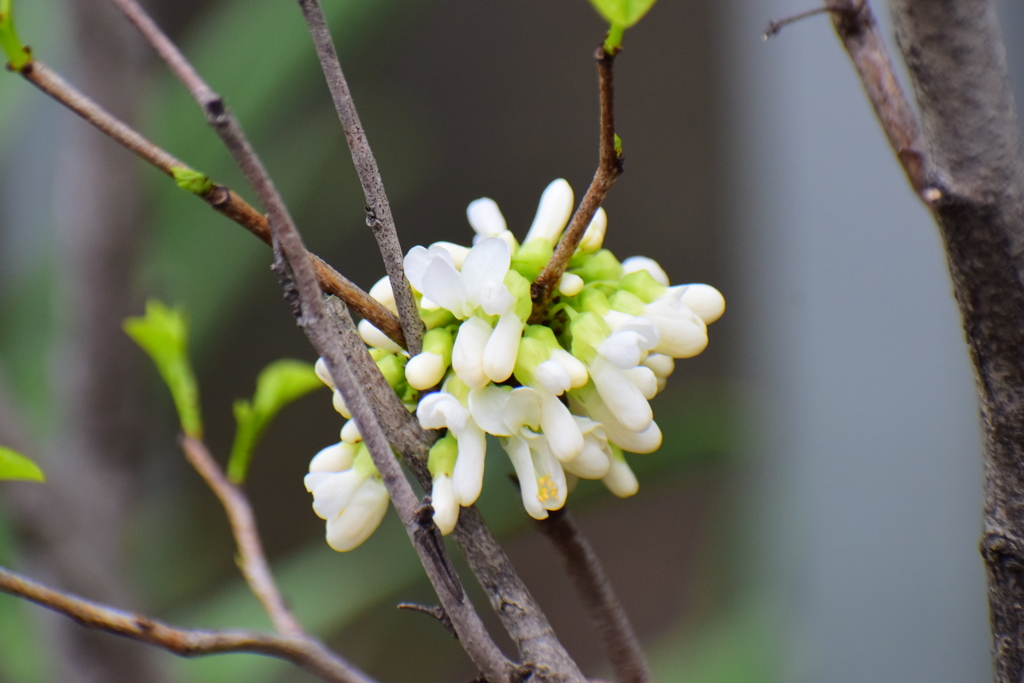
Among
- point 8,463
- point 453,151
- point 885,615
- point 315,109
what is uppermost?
point 315,109

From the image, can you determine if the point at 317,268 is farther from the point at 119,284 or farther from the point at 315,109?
the point at 315,109

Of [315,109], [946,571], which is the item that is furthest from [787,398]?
[315,109]

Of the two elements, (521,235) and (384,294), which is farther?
(521,235)

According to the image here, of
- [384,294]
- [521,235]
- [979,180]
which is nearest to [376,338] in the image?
[384,294]

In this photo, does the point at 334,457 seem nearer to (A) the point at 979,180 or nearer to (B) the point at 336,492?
(B) the point at 336,492

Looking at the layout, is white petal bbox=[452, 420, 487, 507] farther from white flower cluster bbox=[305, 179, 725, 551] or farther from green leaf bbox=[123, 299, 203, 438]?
green leaf bbox=[123, 299, 203, 438]

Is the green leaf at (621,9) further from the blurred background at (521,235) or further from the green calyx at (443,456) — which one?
the blurred background at (521,235)
